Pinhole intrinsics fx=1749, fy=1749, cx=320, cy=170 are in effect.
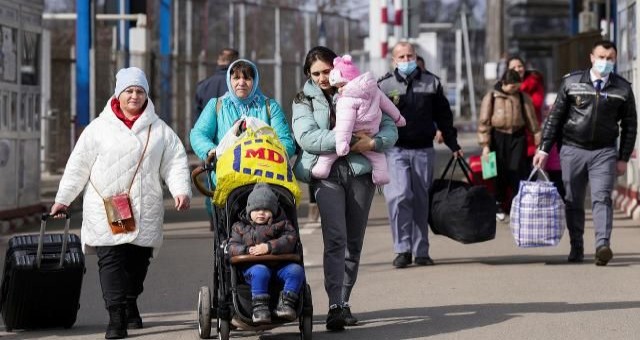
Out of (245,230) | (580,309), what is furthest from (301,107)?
(580,309)

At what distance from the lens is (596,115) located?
12336mm

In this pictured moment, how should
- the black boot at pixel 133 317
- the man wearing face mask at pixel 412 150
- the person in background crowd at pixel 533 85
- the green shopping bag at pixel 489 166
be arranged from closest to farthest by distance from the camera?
the black boot at pixel 133 317 < the man wearing face mask at pixel 412 150 < the green shopping bag at pixel 489 166 < the person in background crowd at pixel 533 85

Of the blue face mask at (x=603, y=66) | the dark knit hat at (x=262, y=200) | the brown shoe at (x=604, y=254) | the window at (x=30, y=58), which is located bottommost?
the brown shoe at (x=604, y=254)

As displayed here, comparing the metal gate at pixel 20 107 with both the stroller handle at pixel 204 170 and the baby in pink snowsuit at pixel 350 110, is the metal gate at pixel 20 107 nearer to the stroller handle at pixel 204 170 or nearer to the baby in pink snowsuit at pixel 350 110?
the stroller handle at pixel 204 170

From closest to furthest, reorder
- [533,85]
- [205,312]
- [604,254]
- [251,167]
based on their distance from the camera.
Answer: [251,167]
[205,312]
[604,254]
[533,85]

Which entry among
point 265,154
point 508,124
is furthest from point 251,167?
point 508,124

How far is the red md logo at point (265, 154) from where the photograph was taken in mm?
8797

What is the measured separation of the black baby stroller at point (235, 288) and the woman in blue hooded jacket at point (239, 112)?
65cm

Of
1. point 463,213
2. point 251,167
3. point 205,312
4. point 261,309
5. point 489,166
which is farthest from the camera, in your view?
point 489,166

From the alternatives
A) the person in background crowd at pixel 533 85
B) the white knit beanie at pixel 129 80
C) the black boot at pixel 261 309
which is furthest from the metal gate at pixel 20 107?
the black boot at pixel 261 309

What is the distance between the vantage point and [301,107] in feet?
31.0

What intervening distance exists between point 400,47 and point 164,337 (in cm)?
417

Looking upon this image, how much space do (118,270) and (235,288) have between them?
929 mm

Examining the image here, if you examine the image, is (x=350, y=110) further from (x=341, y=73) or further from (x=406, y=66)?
(x=406, y=66)
